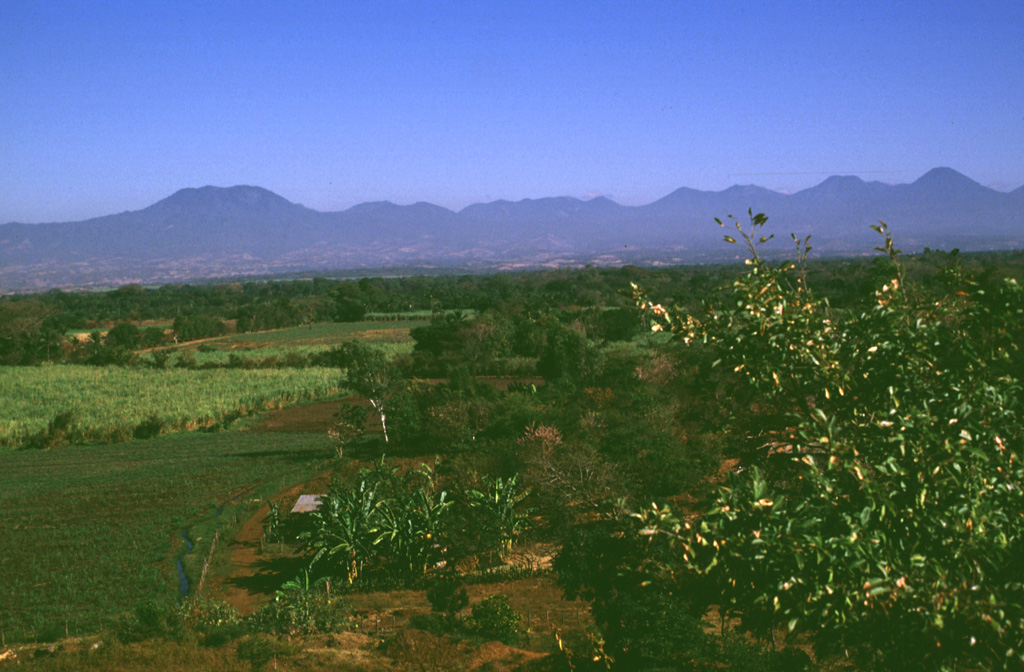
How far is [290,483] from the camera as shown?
21.3 meters

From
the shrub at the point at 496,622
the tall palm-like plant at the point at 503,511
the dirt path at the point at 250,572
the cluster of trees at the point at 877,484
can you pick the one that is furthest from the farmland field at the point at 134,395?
the cluster of trees at the point at 877,484

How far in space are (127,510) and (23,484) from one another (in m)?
5.93

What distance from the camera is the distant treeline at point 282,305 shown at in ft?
180

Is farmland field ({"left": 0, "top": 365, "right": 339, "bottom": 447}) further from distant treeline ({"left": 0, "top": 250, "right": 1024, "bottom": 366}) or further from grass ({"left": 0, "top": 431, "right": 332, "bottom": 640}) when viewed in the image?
distant treeline ({"left": 0, "top": 250, "right": 1024, "bottom": 366})

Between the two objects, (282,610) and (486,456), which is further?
(486,456)

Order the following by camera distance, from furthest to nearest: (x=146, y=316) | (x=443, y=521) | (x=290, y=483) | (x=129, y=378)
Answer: (x=146, y=316) < (x=129, y=378) < (x=290, y=483) < (x=443, y=521)

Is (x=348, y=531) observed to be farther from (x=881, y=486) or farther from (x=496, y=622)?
(x=881, y=486)

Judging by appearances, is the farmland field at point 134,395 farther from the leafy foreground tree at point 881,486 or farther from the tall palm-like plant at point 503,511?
the leafy foreground tree at point 881,486

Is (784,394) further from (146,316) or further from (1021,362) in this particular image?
(146,316)

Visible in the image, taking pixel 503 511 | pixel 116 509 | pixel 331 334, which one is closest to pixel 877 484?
pixel 503 511

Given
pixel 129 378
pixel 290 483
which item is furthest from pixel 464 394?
pixel 129 378

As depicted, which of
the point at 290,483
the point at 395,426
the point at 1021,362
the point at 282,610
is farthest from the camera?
the point at 395,426

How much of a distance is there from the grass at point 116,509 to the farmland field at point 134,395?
309cm

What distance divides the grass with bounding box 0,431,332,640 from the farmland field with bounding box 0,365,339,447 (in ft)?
10.1
